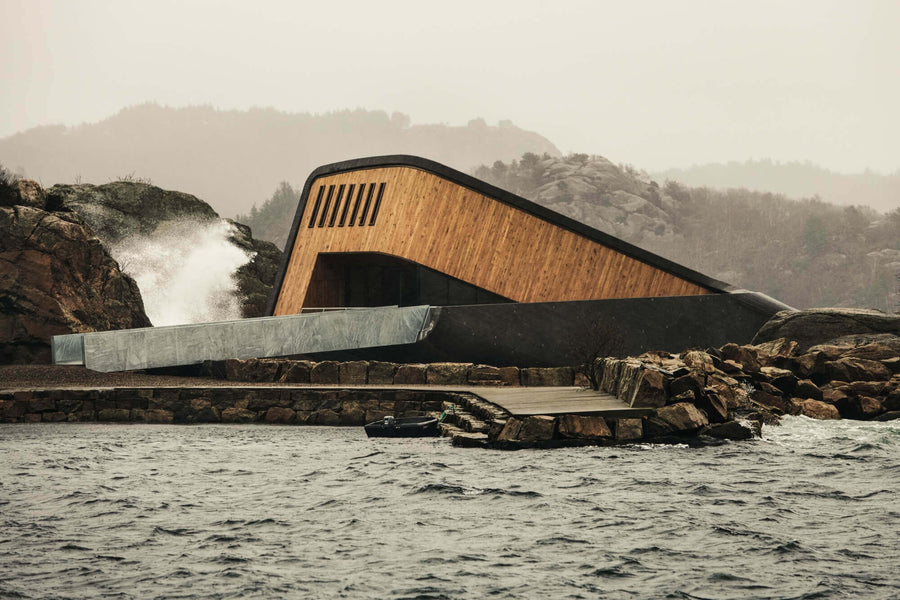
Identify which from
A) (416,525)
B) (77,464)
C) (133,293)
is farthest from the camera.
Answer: (133,293)

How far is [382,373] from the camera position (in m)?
22.8

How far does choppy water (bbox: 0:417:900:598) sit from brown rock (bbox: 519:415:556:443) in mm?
397

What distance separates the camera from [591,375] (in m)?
21.5

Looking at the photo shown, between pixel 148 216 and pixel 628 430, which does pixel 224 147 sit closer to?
pixel 148 216

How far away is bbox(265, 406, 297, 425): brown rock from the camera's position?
2097 cm

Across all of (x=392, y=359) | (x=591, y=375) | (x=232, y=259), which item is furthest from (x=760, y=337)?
(x=232, y=259)

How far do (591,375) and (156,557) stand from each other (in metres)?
13.2

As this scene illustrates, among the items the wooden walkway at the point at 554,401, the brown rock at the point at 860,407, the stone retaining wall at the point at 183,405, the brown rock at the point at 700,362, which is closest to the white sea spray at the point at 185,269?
the stone retaining wall at the point at 183,405

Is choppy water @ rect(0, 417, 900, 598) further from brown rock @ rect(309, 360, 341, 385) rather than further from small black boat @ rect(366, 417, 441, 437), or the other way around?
brown rock @ rect(309, 360, 341, 385)

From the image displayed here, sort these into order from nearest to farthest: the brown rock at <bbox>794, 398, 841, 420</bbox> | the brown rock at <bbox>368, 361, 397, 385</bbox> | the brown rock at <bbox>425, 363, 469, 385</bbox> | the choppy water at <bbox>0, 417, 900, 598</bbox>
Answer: the choppy water at <bbox>0, 417, 900, 598</bbox>, the brown rock at <bbox>794, 398, 841, 420</bbox>, the brown rock at <bbox>368, 361, 397, 385</bbox>, the brown rock at <bbox>425, 363, 469, 385</bbox>

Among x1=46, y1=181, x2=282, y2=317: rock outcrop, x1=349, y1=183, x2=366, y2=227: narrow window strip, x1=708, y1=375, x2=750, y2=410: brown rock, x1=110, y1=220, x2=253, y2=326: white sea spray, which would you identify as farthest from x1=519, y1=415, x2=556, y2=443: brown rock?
x1=46, y1=181, x2=282, y2=317: rock outcrop

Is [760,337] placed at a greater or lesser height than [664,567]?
greater

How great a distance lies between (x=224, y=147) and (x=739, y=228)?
84902 mm

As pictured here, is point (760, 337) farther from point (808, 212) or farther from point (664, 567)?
point (808, 212)
